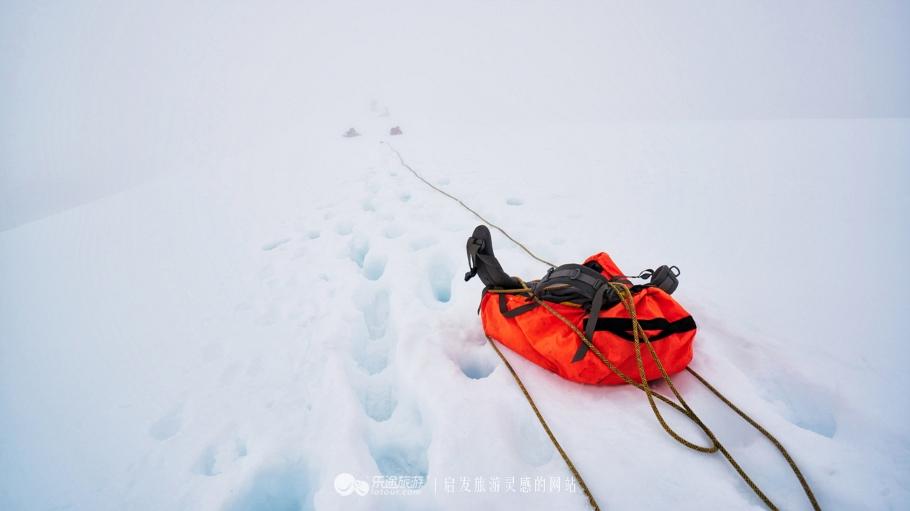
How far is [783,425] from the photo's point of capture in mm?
1387

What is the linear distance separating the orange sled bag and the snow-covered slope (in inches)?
5.1

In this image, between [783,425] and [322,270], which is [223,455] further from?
[783,425]

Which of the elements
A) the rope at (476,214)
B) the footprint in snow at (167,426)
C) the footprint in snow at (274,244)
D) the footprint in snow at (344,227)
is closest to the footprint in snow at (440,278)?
the rope at (476,214)

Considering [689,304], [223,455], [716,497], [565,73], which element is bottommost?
[223,455]

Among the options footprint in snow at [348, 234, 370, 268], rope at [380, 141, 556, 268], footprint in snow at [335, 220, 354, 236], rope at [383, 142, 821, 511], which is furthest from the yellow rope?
footprint in snow at [335, 220, 354, 236]

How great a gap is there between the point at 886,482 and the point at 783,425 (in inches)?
11.2

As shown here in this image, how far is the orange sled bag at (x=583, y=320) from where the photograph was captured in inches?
59.0

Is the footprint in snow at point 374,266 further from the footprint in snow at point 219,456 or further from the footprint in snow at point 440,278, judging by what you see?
the footprint in snow at point 219,456

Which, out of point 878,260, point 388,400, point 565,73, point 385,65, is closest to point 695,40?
point 565,73

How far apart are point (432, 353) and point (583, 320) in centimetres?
82

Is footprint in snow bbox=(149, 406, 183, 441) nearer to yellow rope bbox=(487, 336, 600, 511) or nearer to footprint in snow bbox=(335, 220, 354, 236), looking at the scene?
yellow rope bbox=(487, 336, 600, 511)

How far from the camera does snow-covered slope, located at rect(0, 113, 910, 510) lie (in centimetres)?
133

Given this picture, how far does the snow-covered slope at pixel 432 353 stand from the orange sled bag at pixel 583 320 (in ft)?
0.43

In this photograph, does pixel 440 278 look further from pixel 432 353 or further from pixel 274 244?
pixel 274 244
